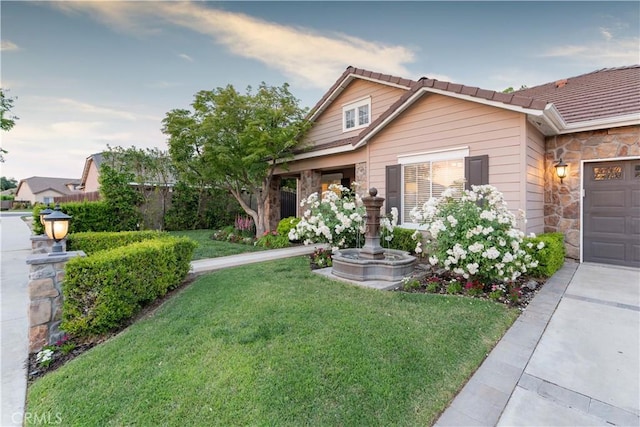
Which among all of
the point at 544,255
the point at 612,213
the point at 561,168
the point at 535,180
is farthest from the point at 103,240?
the point at 612,213

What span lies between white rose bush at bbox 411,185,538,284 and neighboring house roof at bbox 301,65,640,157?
6.65 ft

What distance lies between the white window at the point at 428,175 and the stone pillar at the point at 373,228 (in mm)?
1957

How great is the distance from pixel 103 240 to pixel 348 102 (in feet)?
27.8

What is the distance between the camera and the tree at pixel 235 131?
9.09 meters

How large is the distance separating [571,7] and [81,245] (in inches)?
541

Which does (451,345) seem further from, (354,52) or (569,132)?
(354,52)

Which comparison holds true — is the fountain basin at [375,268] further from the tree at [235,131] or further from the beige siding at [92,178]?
the beige siding at [92,178]

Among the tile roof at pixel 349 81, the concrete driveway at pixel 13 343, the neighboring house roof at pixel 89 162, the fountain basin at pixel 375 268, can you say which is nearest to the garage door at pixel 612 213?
the fountain basin at pixel 375 268

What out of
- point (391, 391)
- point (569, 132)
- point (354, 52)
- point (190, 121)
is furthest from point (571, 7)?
point (190, 121)

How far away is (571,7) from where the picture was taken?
25.2 ft

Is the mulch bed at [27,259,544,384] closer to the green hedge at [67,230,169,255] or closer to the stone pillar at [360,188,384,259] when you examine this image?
the stone pillar at [360,188,384,259]

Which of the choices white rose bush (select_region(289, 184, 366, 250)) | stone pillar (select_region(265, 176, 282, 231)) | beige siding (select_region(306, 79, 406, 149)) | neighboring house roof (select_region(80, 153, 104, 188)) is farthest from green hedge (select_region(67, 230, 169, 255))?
neighboring house roof (select_region(80, 153, 104, 188))

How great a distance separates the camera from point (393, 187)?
759cm

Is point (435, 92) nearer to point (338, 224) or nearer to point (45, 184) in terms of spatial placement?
point (338, 224)
